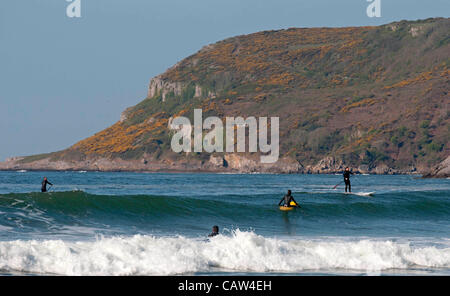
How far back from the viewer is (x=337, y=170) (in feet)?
592

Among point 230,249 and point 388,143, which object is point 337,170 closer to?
point 388,143

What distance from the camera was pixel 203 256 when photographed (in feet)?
65.2

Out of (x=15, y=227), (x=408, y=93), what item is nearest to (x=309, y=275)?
(x=15, y=227)

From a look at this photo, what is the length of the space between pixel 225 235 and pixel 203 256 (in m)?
6.89

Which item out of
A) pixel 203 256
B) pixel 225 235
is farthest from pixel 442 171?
pixel 203 256

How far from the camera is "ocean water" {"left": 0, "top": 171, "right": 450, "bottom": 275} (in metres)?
18.9

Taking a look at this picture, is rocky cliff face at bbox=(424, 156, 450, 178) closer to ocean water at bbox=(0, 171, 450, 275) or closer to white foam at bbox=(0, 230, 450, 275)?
ocean water at bbox=(0, 171, 450, 275)

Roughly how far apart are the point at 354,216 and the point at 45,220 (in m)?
15.4

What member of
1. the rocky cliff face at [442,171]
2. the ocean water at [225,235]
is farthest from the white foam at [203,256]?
the rocky cliff face at [442,171]

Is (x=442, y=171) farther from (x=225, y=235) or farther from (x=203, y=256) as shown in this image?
(x=203, y=256)

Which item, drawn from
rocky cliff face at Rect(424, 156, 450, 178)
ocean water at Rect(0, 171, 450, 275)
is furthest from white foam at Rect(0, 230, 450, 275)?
rocky cliff face at Rect(424, 156, 450, 178)

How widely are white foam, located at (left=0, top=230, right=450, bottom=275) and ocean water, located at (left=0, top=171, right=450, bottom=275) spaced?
28 mm

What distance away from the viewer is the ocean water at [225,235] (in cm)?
1894

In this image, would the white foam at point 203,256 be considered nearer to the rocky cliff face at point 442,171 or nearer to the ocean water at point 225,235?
the ocean water at point 225,235
